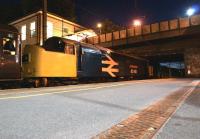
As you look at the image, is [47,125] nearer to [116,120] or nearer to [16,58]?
[116,120]

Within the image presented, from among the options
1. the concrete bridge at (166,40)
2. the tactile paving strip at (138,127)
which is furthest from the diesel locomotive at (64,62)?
the concrete bridge at (166,40)

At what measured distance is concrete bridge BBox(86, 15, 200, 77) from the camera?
32.8 metres

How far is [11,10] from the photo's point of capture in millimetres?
57250

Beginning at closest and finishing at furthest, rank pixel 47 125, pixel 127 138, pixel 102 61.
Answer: pixel 127 138, pixel 47 125, pixel 102 61

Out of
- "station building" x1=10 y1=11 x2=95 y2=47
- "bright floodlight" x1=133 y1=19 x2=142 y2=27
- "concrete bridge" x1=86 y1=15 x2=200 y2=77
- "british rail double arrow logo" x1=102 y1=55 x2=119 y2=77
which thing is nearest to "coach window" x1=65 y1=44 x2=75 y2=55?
"british rail double arrow logo" x1=102 y1=55 x2=119 y2=77

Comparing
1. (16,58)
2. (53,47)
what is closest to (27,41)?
(53,47)

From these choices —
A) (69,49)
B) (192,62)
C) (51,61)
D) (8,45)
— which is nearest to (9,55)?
(8,45)

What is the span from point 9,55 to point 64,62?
441cm

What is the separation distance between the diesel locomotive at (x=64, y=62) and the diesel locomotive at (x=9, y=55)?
1.66 meters

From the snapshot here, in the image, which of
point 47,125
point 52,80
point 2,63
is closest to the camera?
point 47,125

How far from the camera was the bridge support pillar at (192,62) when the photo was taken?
35.1 meters

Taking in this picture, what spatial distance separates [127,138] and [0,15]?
59042 mm

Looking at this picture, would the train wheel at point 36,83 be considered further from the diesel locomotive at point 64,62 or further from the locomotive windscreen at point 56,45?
the locomotive windscreen at point 56,45

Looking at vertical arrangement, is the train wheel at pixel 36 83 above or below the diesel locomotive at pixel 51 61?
below
